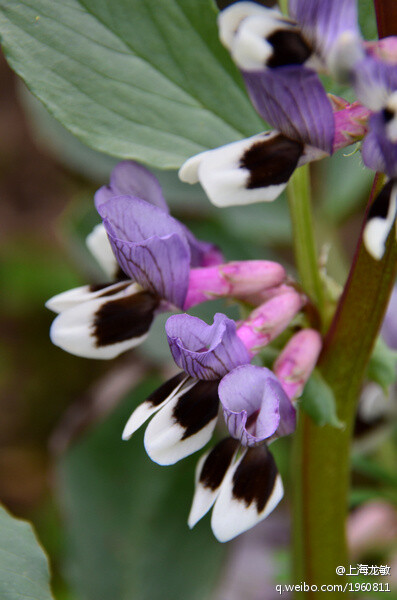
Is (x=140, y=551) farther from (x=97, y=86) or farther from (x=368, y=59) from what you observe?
(x=368, y=59)

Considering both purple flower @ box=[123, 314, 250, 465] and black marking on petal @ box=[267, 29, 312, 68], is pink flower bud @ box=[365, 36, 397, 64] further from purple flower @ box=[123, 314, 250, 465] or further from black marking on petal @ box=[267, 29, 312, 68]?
purple flower @ box=[123, 314, 250, 465]

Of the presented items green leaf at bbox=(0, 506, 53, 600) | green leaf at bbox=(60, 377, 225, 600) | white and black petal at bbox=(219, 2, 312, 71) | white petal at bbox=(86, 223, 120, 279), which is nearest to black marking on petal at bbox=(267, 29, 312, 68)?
white and black petal at bbox=(219, 2, 312, 71)

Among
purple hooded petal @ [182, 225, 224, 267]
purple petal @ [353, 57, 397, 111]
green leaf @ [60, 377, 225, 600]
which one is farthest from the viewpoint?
green leaf @ [60, 377, 225, 600]

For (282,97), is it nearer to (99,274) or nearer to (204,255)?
(204,255)

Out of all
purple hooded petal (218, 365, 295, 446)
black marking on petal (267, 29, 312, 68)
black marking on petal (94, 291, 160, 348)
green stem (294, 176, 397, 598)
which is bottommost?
green stem (294, 176, 397, 598)

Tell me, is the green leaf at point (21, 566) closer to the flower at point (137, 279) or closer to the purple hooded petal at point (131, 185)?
the flower at point (137, 279)

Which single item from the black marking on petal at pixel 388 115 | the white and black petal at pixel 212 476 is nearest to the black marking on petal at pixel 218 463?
the white and black petal at pixel 212 476

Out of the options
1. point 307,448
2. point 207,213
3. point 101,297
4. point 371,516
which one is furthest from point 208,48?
point 371,516
